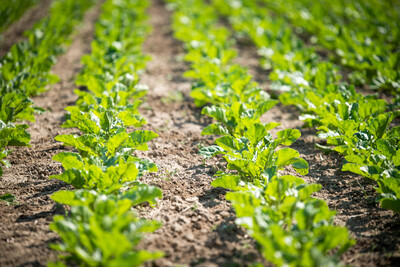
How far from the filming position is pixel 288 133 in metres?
3.24

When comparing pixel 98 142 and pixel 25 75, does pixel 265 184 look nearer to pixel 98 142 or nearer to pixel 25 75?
pixel 98 142

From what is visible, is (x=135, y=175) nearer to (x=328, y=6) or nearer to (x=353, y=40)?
(x=353, y=40)

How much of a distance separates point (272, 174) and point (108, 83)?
2404mm

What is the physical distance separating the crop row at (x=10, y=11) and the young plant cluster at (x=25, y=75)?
2.44ft

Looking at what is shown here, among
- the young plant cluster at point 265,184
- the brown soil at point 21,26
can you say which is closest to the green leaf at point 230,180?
the young plant cluster at point 265,184

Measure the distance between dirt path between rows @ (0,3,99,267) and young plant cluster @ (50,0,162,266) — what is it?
0.18 meters

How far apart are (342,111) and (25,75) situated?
12.8ft

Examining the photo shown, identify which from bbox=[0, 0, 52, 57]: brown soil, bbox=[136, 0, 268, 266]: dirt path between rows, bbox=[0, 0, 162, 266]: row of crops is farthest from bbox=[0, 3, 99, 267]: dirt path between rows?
bbox=[0, 0, 52, 57]: brown soil

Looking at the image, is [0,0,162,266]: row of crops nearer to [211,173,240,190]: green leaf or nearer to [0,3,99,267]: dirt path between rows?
[0,3,99,267]: dirt path between rows

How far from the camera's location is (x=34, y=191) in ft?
9.98

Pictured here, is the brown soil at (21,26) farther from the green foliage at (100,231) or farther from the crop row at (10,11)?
the green foliage at (100,231)

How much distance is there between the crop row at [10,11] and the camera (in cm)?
677

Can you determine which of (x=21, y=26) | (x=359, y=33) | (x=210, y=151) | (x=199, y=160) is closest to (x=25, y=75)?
(x=199, y=160)

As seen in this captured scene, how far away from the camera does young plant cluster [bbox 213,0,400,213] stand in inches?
112
